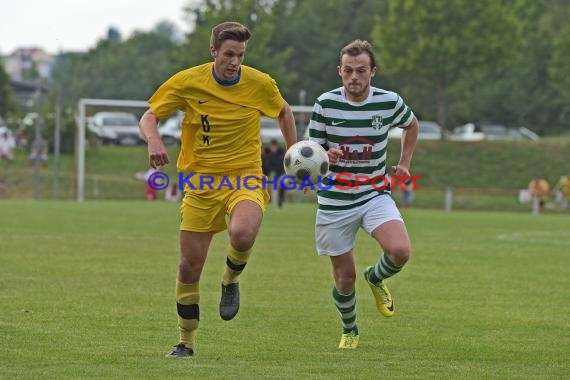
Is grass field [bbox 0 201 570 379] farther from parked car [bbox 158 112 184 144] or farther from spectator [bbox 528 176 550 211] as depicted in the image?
parked car [bbox 158 112 184 144]

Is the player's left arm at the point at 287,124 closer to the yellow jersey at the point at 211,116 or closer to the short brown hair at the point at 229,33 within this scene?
the yellow jersey at the point at 211,116

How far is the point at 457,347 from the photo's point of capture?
29.5 ft

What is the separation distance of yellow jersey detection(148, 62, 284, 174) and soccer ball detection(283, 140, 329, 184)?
0.97 ft

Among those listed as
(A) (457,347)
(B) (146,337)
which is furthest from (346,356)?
(B) (146,337)

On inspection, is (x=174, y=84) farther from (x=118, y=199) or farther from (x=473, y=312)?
(x=118, y=199)

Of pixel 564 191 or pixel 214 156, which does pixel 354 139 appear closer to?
pixel 214 156

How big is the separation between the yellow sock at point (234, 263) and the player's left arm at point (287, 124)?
2.93 ft

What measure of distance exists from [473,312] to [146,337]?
12.0 feet

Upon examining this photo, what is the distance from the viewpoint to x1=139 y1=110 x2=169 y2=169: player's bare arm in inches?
307

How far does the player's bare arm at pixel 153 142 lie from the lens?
7.81 m

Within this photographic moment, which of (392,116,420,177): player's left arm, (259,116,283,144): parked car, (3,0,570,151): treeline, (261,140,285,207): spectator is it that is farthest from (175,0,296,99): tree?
(392,116,420,177): player's left arm

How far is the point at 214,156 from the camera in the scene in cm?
840

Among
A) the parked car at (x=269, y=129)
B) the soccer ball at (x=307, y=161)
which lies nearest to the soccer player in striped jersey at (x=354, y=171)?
the soccer ball at (x=307, y=161)

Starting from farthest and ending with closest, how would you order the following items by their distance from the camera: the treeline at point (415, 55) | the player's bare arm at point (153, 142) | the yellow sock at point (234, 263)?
the treeline at point (415, 55) → the yellow sock at point (234, 263) → the player's bare arm at point (153, 142)
